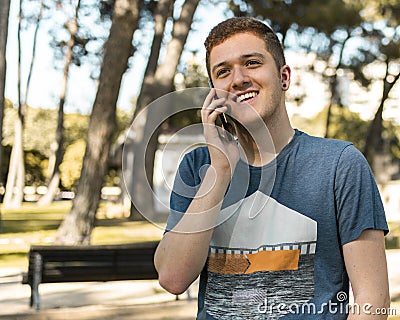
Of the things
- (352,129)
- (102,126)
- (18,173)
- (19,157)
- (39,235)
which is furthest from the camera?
(352,129)

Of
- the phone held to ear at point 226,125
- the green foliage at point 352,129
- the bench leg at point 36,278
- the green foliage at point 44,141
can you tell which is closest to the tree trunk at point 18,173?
the green foliage at point 44,141

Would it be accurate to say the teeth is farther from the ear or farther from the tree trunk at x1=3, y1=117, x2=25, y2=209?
the tree trunk at x1=3, y1=117, x2=25, y2=209

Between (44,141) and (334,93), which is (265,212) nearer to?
(334,93)

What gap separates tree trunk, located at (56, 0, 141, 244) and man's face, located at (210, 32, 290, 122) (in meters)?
11.4

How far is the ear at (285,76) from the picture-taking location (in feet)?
7.14

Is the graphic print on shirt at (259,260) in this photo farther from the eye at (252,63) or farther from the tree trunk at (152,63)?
the tree trunk at (152,63)

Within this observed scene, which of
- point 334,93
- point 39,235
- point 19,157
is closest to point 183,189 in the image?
point 39,235

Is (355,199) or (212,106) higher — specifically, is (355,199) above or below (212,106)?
below

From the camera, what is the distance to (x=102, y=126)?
1355 centimetres

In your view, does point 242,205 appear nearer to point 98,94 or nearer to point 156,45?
point 98,94

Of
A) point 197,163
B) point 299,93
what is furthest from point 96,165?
point 299,93

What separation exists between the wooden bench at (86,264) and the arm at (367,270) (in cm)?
735

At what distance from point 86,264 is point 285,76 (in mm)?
7354

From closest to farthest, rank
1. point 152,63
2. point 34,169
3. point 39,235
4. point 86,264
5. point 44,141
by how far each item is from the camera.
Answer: point 86,264 < point 39,235 < point 152,63 < point 34,169 < point 44,141
